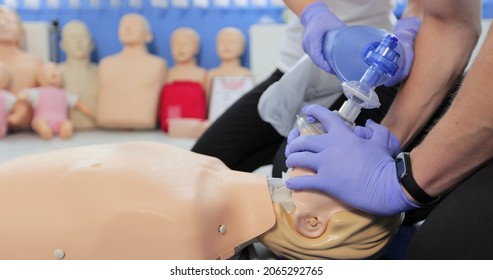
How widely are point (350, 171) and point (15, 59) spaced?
2.45 meters

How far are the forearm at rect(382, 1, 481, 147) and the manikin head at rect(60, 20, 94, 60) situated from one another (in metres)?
2.26

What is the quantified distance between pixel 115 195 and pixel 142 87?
6.97 ft

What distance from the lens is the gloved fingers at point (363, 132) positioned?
81 cm

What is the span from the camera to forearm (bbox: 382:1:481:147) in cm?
94

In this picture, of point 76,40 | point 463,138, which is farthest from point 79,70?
point 463,138

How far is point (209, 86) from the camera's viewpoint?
2.90 m

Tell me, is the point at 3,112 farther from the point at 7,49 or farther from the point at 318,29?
the point at 318,29

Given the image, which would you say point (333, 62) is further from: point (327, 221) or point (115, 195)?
point (115, 195)

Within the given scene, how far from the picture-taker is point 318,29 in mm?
1008

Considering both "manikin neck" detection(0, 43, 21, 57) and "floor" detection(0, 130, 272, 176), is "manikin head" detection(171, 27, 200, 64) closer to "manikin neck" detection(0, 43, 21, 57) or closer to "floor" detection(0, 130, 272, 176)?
"floor" detection(0, 130, 272, 176)

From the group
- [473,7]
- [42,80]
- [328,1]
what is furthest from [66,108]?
[473,7]

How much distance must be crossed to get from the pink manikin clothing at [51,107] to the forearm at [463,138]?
2208mm

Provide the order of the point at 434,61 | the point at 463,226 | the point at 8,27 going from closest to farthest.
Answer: the point at 463,226
the point at 434,61
the point at 8,27
